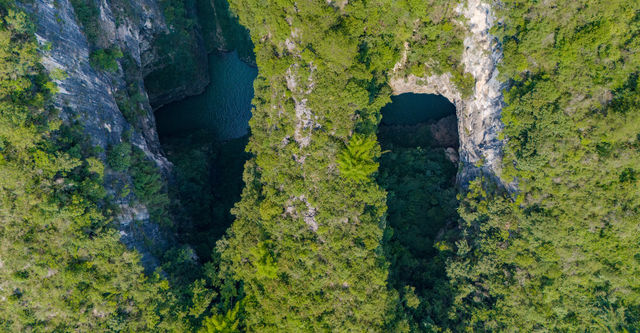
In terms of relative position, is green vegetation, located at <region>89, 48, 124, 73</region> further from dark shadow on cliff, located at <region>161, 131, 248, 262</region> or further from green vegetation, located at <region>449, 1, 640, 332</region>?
green vegetation, located at <region>449, 1, 640, 332</region>

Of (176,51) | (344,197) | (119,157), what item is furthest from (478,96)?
(119,157)

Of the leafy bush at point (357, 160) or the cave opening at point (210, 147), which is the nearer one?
the leafy bush at point (357, 160)

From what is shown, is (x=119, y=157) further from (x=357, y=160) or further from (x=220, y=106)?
(x=357, y=160)

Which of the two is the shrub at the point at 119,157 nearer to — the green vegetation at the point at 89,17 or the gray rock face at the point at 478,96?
the green vegetation at the point at 89,17

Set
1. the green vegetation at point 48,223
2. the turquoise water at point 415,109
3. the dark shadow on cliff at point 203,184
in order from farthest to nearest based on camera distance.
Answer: the turquoise water at point 415,109, the dark shadow on cliff at point 203,184, the green vegetation at point 48,223

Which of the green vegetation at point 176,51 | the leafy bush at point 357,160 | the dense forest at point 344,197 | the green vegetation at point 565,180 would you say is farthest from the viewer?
the green vegetation at point 176,51

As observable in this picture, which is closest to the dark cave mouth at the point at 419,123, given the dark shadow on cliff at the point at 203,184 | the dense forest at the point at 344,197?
the dense forest at the point at 344,197

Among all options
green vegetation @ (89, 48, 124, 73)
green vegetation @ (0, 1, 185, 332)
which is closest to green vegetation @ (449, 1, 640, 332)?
green vegetation @ (0, 1, 185, 332)
